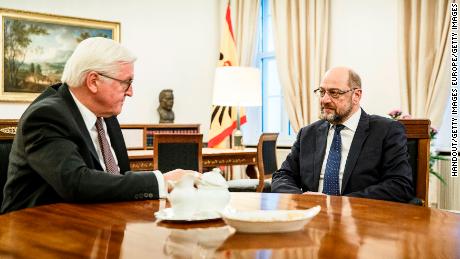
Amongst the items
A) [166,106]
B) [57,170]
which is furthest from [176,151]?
[166,106]

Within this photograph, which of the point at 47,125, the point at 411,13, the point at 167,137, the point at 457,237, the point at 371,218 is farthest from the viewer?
the point at 411,13

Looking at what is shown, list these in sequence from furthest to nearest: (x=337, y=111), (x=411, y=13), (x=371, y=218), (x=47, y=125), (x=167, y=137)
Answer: (x=411, y=13)
(x=167, y=137)
(x=337, y=111)
(x=47, y=125)
(x=371, y=218)

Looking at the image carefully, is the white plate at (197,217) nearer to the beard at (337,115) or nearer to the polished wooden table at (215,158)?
the beard at (337,115)

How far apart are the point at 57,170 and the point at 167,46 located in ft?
20.8

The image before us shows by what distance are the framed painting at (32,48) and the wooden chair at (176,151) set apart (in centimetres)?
313

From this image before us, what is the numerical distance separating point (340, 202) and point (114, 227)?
0.86 meters

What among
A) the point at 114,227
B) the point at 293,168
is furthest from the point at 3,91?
the point at 114,227

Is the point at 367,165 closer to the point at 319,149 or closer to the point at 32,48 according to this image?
the point at 319,149

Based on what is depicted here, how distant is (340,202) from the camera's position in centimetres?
178

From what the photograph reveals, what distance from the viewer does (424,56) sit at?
5152 millimetres

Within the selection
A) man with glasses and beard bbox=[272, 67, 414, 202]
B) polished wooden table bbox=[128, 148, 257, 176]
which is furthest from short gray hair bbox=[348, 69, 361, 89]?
polished wooden table bbox=[128, 148, 257, 176]

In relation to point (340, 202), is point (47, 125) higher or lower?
higher

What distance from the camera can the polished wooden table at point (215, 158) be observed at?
15.9 ft

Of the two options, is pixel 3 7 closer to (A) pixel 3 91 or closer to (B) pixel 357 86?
(A) pixel 3 91
